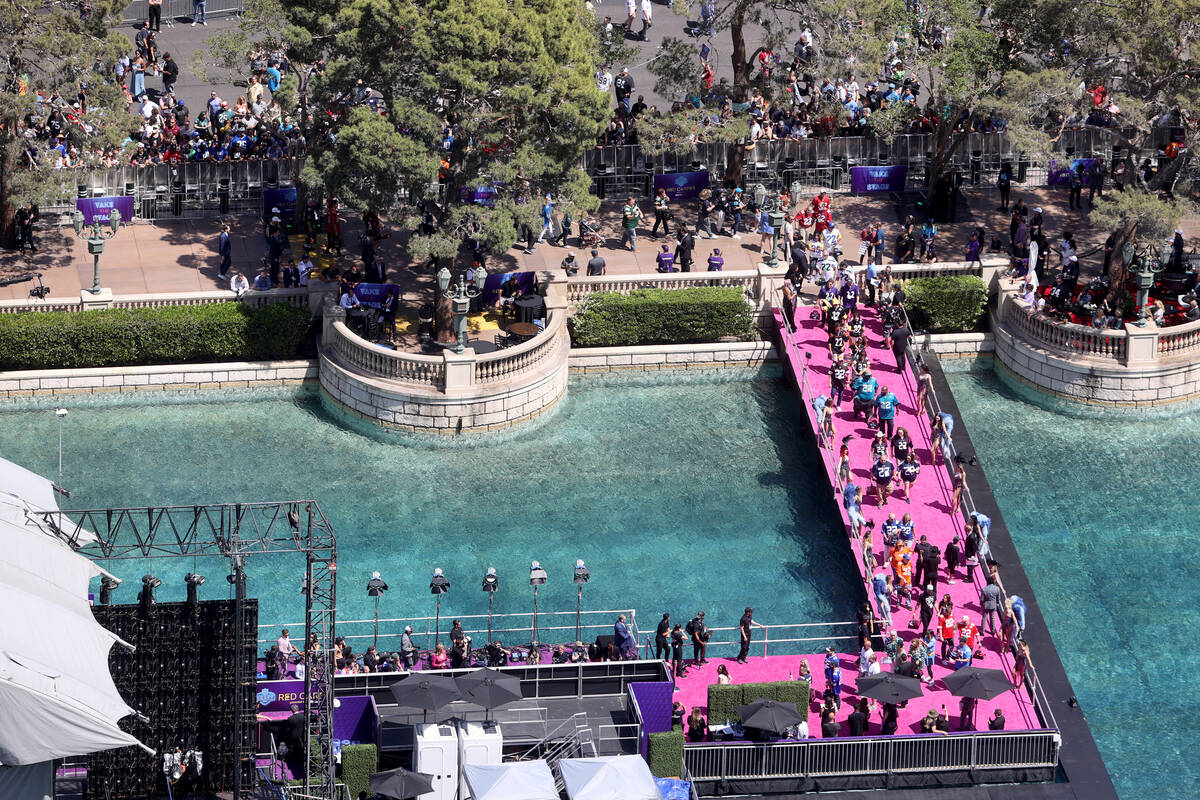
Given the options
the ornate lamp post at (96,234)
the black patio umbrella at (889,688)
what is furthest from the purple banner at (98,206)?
the black patio umbrella at (889,688)

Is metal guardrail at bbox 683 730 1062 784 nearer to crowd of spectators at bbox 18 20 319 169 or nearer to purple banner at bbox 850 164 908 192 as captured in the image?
crowd of spectators at bbox 18 20 319 169

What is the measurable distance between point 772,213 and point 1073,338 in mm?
9620

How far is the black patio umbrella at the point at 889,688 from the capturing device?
54719 millimetres

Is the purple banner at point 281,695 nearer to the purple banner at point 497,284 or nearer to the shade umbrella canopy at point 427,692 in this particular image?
the shade umbrella canopy at point 427,692

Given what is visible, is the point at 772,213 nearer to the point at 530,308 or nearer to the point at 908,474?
the point at 530,308

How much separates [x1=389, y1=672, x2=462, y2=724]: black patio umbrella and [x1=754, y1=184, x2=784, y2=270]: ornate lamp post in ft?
73.4

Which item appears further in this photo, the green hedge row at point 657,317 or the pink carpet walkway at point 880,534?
the green hedge row at point 657,317

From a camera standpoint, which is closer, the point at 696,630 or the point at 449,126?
the point at 696,630

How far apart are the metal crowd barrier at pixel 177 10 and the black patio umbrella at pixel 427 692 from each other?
40092mm

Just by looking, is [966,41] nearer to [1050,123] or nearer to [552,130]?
[1050,123]

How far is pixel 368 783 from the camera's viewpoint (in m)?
53.1

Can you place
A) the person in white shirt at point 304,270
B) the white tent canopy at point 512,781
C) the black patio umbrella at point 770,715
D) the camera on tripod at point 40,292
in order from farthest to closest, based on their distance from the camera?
the person in white shirt at point 304,270 < the camera on tripod at point 40,292 < the black patio umbrella at point 770,715 < the white tent canopy at point 512,781

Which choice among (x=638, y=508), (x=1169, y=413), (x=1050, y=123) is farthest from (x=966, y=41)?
(x=638, y=508)

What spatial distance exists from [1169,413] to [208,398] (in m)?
26.8
